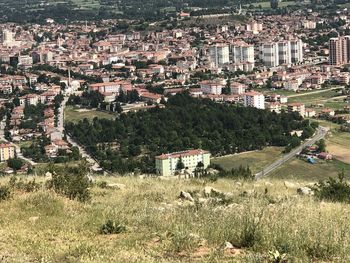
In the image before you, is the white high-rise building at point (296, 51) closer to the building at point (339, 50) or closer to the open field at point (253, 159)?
the building at point (339, 50)

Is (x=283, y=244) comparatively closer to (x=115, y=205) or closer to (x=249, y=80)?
(x=115, y=205)

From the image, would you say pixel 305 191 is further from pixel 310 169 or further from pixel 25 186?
pixel 310 169

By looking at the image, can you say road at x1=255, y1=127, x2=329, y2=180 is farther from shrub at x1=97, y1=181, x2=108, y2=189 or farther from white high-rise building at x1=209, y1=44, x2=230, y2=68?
white high-rise building at x1=209, y1=44, x2=230, y2=68

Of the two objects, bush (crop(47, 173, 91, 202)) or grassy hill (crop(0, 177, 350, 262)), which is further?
bush (crop(47, 173, 91, 202))

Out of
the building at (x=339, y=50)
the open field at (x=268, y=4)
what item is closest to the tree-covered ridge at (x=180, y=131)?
the building at (x=339, y=50)

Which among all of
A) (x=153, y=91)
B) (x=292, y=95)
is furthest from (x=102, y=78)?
(x=292, y=95)

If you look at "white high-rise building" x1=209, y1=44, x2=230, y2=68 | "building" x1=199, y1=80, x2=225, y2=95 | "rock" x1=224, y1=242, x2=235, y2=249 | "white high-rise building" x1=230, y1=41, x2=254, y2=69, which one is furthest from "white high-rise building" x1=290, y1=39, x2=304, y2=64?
"rock" x1=224, y1=242, x2=235, y2=249
